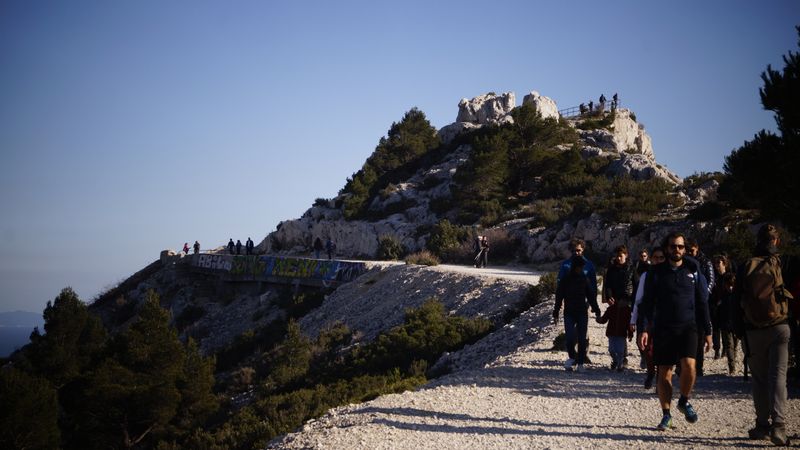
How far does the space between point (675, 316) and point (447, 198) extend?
4354 centimetres

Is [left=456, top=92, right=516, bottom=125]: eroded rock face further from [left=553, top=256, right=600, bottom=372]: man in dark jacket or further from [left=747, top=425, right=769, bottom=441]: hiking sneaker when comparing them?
[left=747, top=425, right=769, bottom=441]: hiking sneaker

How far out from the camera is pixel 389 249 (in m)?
43.2

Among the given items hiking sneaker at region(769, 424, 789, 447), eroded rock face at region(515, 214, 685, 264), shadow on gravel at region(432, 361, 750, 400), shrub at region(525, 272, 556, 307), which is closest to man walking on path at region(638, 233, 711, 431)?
hiking sneaker at region(769, 424, 789, 447)

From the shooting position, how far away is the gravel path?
23.4ft

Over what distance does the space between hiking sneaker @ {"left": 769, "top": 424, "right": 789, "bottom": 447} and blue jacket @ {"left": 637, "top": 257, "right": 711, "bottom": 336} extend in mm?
1136

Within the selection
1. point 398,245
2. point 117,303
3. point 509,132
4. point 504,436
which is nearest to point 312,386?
point 504,436

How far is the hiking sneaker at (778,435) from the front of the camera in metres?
6.50

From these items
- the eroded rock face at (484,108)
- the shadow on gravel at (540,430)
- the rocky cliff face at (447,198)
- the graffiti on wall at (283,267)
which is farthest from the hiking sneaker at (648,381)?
the eroded rock face at (484,108)

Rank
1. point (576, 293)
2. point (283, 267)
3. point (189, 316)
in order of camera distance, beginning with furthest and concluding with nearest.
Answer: point (189, 316), point (283, 267), point (576, 293)

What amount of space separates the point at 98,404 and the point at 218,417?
18.4 feet

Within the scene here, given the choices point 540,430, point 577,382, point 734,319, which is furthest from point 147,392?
point 734,319

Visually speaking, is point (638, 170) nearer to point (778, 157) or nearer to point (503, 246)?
point (503, 246)

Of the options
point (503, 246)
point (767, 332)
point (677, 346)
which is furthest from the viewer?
point (503, 246)

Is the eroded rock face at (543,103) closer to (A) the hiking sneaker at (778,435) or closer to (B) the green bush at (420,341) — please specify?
(B) the green bush at (420,341)
